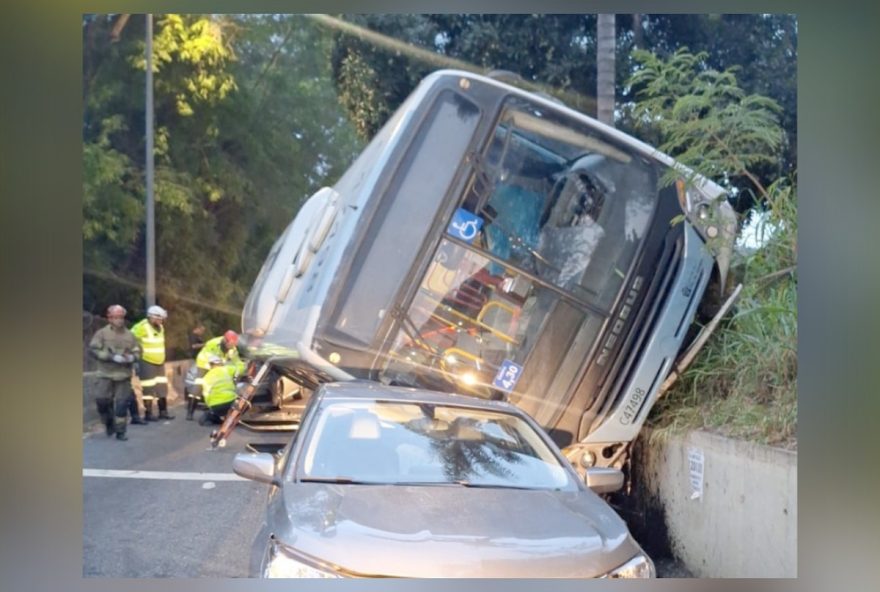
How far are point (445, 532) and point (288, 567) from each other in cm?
54

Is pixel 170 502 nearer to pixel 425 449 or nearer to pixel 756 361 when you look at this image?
pixel 425 449

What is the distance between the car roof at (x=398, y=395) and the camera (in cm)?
343

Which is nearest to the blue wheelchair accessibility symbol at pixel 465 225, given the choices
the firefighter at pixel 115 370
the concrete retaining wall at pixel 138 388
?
the concrete retaining wall at pixel 138 388

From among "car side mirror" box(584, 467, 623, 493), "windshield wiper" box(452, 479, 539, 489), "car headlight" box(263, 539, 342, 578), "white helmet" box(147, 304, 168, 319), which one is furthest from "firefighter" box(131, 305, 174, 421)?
"car side mirror" box(584, 467, 623, 493)

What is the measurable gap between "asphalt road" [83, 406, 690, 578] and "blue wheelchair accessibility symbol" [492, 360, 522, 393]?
86 centimetres

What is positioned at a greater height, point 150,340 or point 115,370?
point 150,340

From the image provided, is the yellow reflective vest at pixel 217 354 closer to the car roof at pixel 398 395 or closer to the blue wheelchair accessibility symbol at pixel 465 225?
the car roof at pixel 398 395

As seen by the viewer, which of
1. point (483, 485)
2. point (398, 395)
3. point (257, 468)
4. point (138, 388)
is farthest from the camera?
point (138, 388)

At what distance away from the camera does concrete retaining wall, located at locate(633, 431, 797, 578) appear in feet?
11.6

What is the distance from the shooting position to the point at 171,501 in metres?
3.49

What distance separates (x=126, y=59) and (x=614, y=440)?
2.47 m

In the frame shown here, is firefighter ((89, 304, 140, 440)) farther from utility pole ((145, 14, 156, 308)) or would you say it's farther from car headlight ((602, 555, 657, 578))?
car headlight ((602, 555, 657, 578))

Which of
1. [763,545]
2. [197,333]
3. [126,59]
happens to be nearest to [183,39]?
[126,59]

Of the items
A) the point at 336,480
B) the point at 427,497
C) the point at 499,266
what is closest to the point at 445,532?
the point at 427,497
